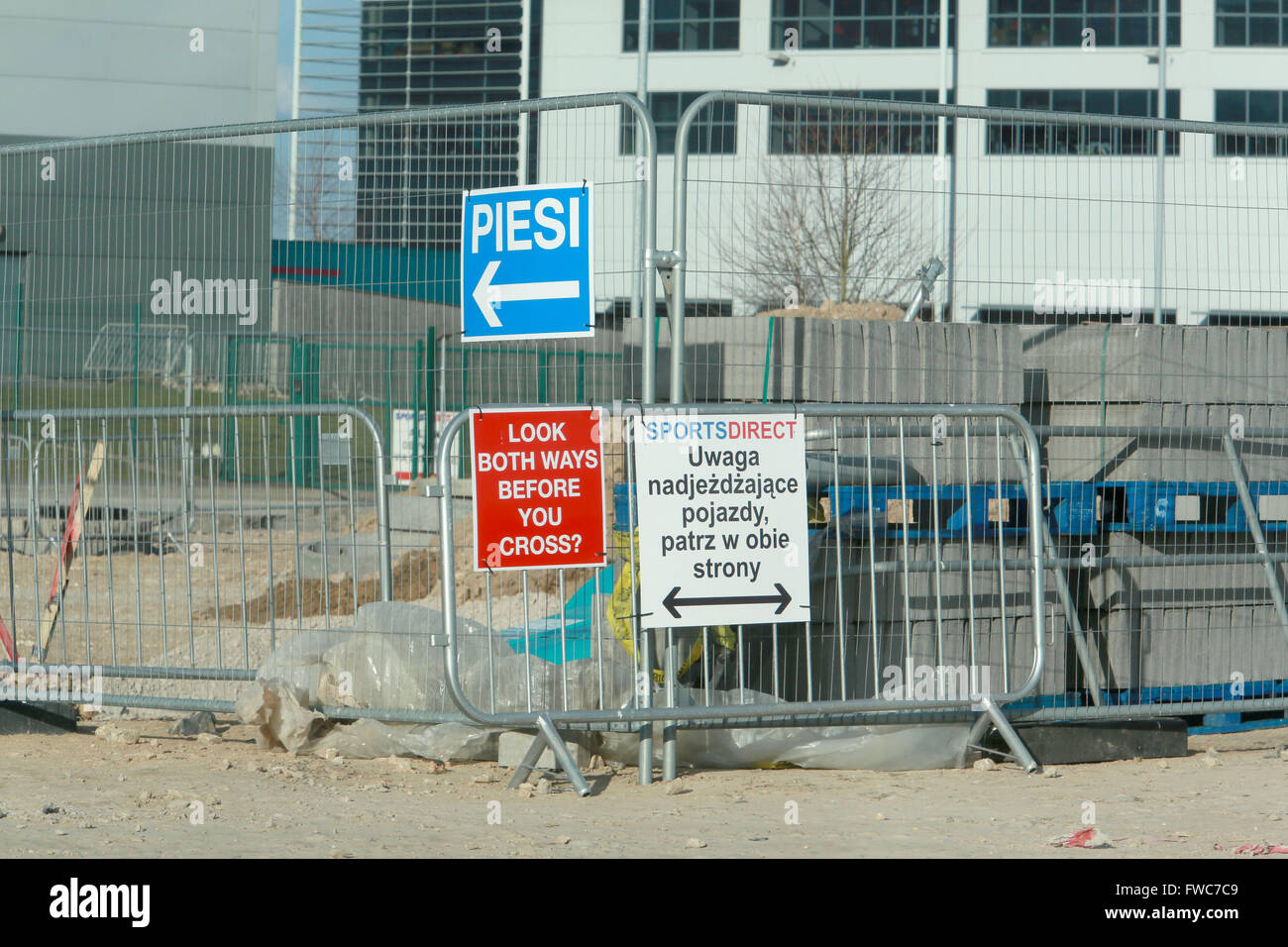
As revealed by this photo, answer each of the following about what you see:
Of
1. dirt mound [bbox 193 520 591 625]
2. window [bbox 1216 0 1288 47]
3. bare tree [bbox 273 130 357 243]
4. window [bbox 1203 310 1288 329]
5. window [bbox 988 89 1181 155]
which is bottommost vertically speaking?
dirt mound [bbox 193 520 591 625]

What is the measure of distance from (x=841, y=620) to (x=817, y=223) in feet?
19.5

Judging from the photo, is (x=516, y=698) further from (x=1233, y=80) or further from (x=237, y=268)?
(x=1233, y=80)

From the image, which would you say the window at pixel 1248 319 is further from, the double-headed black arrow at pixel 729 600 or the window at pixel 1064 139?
the double-headed black arrow at pixel 729 600

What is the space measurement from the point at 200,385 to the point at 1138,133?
5476 mm

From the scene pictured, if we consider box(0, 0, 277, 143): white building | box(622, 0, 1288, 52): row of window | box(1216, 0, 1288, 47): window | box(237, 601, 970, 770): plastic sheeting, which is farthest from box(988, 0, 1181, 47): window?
box(237, 601, 970, 770): plastic sheeting

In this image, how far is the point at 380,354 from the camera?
653 centimetres

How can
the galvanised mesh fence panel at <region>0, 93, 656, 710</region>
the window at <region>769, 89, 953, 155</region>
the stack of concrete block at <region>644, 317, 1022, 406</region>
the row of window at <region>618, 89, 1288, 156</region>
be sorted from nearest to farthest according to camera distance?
the galvanised mesh fence panel at <region>0, 93, 656, 710</region>
the row of window at <region>618, 89, 1288, 156</region>
the stack of concrete block at <region>644, 317, 1022, 406</region>
the window at <region>769, 89, 953, 155</region>

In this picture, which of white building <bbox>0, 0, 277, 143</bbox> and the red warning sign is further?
white building <bbox>0, 0, 277, 143</bbox>

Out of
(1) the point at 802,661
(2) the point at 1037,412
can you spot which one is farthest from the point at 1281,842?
(2) the point at 1037,412

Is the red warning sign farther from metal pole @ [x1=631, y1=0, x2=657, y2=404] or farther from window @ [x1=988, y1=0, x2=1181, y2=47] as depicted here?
window @ [x1=988, y1=0, x2=1181, y2=47]

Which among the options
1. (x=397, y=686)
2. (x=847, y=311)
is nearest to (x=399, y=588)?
(x=847, y=311)

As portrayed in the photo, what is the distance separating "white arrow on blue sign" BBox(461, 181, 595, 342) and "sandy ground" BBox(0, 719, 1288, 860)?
6.61 feet

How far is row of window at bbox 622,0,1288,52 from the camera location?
32.6 metres

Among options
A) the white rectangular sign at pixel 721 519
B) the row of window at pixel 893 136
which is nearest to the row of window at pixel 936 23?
the row of window at pixel 893 136
